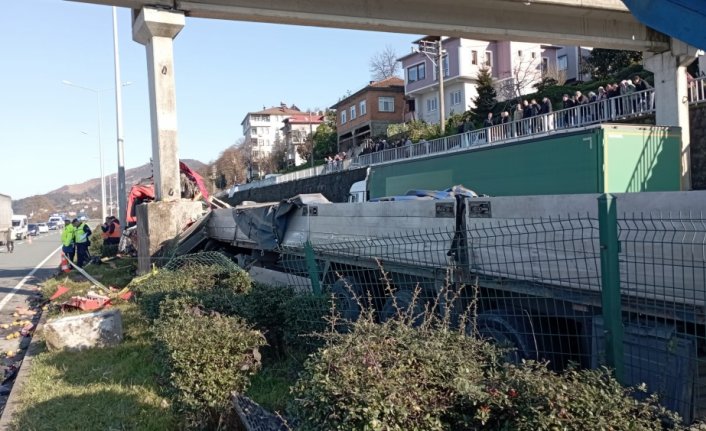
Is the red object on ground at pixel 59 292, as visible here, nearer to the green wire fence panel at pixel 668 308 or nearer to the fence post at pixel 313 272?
the fence post at pixel 313 272

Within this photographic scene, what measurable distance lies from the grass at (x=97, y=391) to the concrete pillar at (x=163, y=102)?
6986mm

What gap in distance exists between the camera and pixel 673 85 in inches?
733

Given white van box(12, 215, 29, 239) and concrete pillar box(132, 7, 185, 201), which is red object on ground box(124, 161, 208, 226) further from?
white van box(12, 215, 29, 239)

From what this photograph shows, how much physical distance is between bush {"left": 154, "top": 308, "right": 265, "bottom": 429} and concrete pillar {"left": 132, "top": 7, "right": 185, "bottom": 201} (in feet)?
33.0

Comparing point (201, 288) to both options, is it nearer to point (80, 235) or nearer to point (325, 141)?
point (80, 235)

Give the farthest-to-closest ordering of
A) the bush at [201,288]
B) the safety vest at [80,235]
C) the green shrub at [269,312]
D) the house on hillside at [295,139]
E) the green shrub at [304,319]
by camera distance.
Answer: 1. the house on hillside at [295,139]
2. the safety vest at [80,235]
3. the bush at [201,288]
4. the green shrub at [269,312]
5. the green shrub at [304,319]

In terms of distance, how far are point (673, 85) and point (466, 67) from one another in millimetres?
37045

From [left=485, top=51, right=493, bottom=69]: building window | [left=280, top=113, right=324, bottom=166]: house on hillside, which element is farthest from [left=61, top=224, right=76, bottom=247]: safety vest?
[left=280, top=113, right=324, bottom=166]: house on hillside

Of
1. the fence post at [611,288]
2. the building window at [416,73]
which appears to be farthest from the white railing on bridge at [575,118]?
the building window at [416,73]

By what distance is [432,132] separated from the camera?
40688mm

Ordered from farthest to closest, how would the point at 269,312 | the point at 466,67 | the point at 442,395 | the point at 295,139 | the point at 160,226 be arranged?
the point at 295,139 < the point at 466,67 < the point at 160,226 < the point at 269,312 < the point at 442,395

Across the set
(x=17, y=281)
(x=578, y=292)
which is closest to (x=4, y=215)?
(x=17, y=281)

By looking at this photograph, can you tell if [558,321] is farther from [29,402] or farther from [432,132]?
[432,132]

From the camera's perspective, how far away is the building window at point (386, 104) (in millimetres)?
64000
